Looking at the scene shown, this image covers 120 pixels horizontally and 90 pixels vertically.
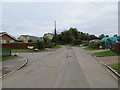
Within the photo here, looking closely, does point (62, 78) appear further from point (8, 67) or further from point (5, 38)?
point (5, 38)

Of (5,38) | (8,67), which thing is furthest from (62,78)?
(5,38)

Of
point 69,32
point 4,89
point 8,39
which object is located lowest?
point 4,89

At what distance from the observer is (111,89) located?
513 centimetres

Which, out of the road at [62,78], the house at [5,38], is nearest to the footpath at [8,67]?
the road at [62,78]

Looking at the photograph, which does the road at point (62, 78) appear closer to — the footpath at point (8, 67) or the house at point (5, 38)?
the footpath at point (8, 67)

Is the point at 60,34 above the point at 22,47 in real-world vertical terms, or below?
above

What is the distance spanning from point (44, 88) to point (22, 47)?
103 ft

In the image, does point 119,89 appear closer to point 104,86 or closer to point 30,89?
point 104,86

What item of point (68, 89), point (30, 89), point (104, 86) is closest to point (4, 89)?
point (30, 89)

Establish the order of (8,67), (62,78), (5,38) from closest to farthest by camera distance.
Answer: (62,78) < (8,67) < (5,38)

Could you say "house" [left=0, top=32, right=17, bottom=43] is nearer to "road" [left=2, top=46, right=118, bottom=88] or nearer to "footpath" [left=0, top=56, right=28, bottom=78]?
"footpath" [left=0, top=56, right=28, bottom=78]

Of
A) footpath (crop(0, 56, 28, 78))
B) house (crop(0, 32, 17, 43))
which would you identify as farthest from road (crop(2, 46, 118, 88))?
house (crop(0, 32, 17, 43))

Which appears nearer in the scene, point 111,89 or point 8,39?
point 111,89

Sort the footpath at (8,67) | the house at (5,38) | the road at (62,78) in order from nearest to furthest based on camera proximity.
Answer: the road at (62,78) < the footpath at (8,67) < the house at (5,38)
